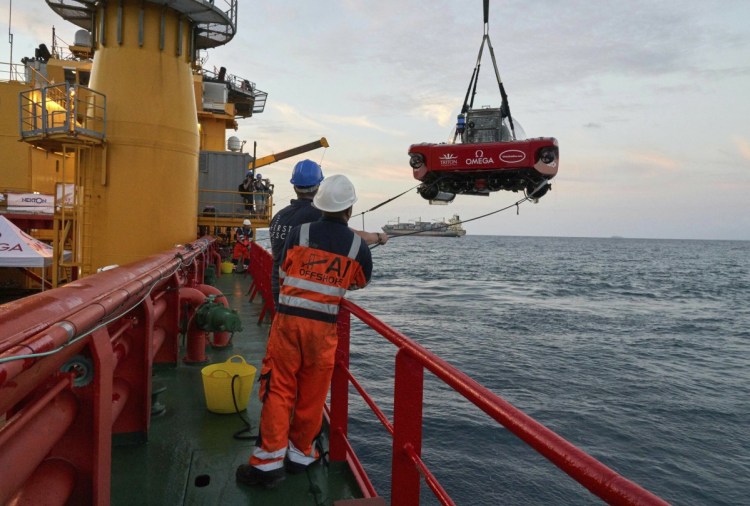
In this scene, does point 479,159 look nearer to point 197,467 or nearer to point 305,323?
point 305,323

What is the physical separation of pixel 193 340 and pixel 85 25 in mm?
8037

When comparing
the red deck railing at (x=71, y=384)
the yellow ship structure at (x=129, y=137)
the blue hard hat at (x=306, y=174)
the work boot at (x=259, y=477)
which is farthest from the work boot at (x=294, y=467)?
the yellow ship structure at (x=129, y=137)

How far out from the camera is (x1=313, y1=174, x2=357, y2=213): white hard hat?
125 inches

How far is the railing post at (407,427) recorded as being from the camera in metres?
2.39

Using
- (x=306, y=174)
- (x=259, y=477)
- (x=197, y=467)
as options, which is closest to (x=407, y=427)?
(x=259, y=477)

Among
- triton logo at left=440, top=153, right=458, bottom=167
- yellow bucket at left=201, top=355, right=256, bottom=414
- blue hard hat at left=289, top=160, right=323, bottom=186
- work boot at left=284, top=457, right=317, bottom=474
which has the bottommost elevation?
work boot at left=284, top=457, right=317, bottom=474

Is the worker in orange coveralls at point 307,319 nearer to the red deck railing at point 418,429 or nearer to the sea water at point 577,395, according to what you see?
the red deck railing at point 418,429

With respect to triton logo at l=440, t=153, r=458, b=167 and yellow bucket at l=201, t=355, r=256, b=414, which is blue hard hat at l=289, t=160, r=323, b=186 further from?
triton logo at l=440, t=153, r=458, b=167

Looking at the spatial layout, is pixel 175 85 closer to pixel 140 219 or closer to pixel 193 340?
pixel 140 219

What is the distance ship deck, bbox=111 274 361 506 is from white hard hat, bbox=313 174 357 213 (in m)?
1.80

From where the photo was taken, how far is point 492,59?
8859 mm

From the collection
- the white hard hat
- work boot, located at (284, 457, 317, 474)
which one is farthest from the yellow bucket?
the white hard hat

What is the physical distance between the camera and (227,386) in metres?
4.29

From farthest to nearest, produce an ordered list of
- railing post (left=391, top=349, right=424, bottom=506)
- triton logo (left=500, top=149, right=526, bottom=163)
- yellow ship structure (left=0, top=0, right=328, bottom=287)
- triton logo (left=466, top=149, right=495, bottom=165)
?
triton logo (left=466, top=149, right=495, bottom=165) < triton logo (left=500, top=149, right=526, bottom=163) < yellow ship structure (left=0, top=0, right=328, bottom=287) < railing post (left=391, top=349, right=424, bottom=506)
